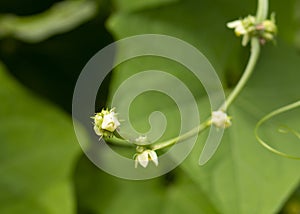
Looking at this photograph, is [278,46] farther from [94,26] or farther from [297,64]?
[94,26]

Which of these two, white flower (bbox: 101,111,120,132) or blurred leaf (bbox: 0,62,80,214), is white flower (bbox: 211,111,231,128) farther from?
blurred leaf (bbox: 0,62,80,214)

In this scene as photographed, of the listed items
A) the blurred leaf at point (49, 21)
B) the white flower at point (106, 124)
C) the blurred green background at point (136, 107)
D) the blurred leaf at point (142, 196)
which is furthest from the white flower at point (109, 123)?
the blurred leaf at point (49, 21)

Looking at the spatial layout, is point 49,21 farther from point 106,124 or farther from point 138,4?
point 106,124

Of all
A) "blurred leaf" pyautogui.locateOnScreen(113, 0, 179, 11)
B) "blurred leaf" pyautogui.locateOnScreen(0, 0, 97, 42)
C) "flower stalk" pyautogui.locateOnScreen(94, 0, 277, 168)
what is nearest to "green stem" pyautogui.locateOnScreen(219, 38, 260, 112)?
"flower stalk" pyautogui.locateOnScreen(94, 0, 277, 168)

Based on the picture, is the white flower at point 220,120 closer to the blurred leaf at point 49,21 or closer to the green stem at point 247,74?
the green stem at point 247,74

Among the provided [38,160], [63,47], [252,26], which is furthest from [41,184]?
[252,26]

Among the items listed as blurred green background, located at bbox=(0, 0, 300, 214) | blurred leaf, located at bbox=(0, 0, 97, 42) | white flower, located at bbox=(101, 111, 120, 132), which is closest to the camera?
white flower, located at bbox=(101, 111, 120, 132)

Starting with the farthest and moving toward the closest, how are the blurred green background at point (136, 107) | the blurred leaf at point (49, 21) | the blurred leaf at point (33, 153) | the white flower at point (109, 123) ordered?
the blurred leaf at point (49, 21), the blurred leaf at point (33, 153), the blurred green background at point (136, 107), the white flower at point (109, 123)

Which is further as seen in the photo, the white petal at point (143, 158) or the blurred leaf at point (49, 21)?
the blurred leaf at point (49, 21)

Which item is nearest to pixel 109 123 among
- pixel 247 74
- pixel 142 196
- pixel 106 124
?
pixel 106 124
